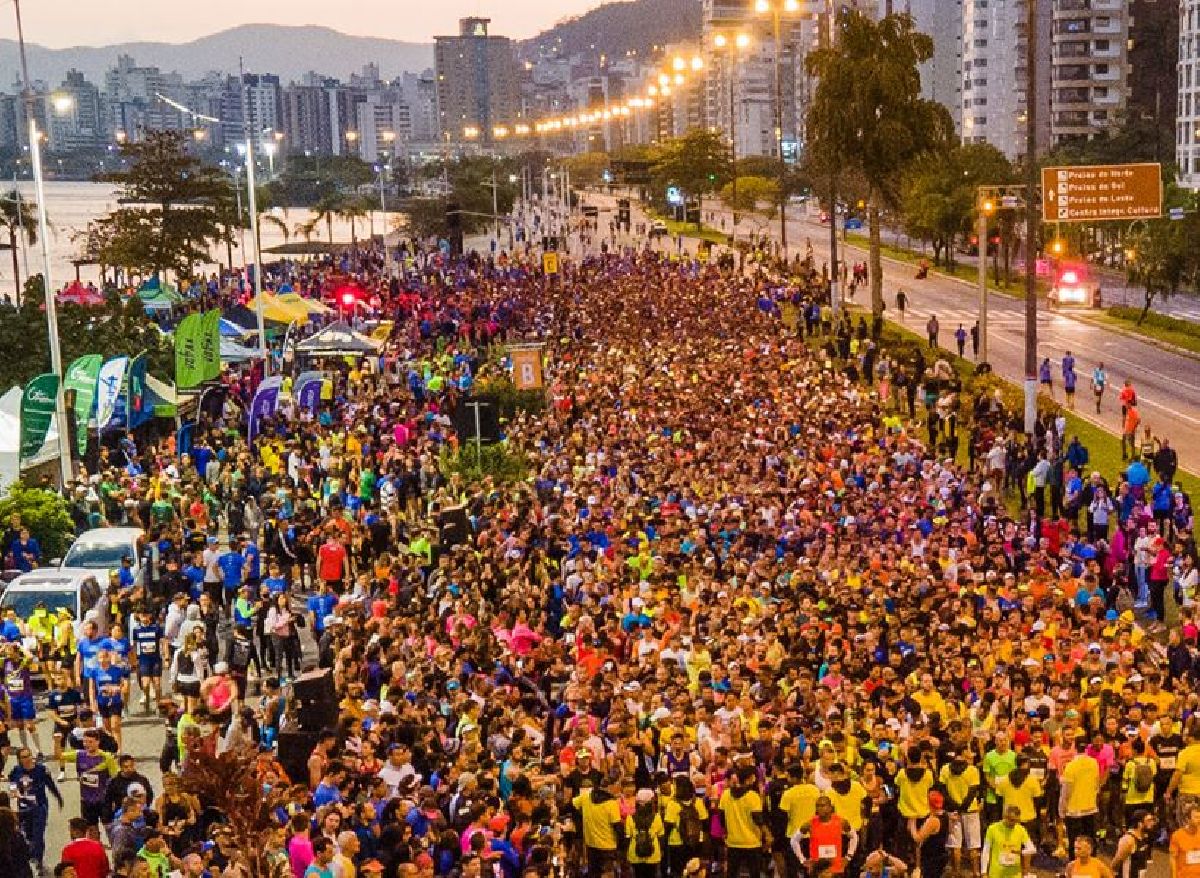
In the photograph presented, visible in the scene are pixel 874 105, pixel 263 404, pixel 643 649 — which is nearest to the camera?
pixel 643 649

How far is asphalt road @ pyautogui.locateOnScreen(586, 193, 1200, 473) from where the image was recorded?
127 feet

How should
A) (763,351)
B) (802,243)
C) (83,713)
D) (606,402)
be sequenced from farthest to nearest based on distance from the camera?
(802,243)
(763,351)
(606,402)
(83,713)

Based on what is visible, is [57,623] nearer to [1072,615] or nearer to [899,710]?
[899,710]

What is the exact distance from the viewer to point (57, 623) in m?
20.5

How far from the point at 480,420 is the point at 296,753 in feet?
55.6

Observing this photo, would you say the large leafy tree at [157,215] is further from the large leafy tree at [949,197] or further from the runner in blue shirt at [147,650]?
the runner in blue shirt at [147,650]

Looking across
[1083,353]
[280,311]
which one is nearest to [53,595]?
[280,311]

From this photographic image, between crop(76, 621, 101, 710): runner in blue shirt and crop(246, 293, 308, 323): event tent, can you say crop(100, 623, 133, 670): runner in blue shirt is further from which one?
crop(246, 293, 308, 323): event tent

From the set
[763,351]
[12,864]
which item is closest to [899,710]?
[12,864]

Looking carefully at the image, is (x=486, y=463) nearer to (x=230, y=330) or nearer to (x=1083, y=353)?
(x=230, y=330)

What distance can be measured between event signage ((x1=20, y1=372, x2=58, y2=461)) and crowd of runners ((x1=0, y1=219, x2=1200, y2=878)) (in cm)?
143

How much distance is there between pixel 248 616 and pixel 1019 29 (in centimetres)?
13796

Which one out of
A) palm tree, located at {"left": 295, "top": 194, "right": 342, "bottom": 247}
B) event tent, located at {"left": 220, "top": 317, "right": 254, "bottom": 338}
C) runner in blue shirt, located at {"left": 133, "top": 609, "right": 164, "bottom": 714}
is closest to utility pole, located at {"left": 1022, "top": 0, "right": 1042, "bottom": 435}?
runner in blue shirt, located at {"left": 133, "top": 609, "right": 164, "bottom": 714}

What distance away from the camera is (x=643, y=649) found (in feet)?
57.8
